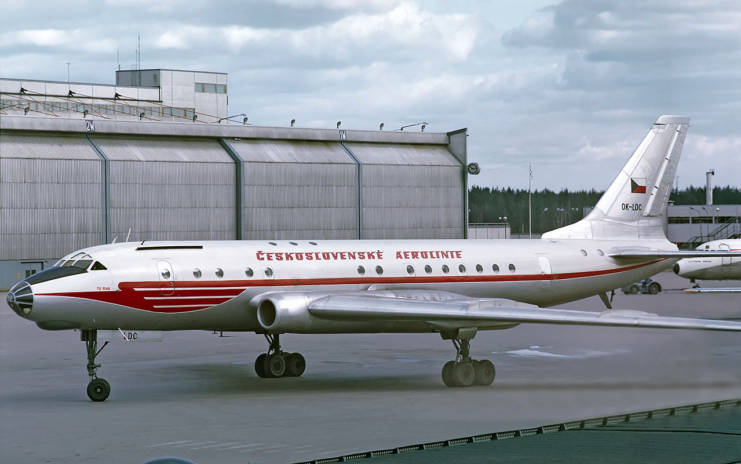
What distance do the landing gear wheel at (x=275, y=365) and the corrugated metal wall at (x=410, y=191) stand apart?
34364 millimetres

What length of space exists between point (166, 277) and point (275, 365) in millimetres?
3302

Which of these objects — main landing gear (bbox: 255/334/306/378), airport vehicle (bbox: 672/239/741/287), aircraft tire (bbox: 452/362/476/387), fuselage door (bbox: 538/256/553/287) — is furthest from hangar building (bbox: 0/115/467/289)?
aircraft tire (bbox: 452/362/476/387)

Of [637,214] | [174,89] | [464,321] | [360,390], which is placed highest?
[174,89]

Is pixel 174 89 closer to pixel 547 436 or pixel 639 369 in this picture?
pixel 639 369

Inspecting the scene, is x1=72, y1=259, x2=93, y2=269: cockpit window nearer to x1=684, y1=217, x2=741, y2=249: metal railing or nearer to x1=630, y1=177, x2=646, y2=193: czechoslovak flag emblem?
x1=630, y1=177, x2=646, y2=193: czechoslovak flag emblem

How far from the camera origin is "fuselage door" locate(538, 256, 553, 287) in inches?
830

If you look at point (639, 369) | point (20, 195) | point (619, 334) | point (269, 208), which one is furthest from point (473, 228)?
point (639, 369)

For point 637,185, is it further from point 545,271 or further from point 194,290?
point 194,290

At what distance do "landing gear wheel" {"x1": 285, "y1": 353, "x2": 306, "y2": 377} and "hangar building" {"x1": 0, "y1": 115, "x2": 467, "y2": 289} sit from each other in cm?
2978

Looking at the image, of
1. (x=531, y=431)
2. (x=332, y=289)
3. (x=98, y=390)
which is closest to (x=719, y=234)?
(x=332, y=289)

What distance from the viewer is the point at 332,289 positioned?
18812 mm

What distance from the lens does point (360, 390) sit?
1708 centimetres

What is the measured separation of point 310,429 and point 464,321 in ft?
16.4

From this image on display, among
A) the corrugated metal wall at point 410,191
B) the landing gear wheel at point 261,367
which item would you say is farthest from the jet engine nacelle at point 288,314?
the corrugated metal wall at point 410,191
